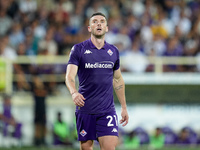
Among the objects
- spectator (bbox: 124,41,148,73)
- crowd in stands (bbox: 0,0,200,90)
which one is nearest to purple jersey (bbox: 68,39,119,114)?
crowd in stands (bbox: 0,0,200,90)

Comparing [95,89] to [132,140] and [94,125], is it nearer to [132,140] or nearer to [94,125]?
[94,125]

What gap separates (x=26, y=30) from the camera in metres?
17.3

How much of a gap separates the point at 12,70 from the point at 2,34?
5.26ft

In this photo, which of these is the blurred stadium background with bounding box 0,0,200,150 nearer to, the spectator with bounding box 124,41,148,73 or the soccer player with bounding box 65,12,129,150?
the spectator with bounding box 124,41,148,73

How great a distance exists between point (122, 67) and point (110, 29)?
1.93m

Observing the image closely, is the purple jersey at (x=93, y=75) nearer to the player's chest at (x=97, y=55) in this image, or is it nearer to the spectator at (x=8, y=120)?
the player's chest at (x=97, y=55)

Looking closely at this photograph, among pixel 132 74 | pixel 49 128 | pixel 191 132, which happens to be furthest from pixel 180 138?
pixel 49 128

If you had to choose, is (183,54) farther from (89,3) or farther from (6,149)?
(6,149)

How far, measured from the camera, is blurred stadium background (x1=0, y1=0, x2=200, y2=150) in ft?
51.2

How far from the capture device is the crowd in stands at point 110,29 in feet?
54.5

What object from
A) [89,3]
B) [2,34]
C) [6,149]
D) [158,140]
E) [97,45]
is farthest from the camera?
[89,3]

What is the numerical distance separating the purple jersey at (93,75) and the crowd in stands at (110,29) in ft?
29.1

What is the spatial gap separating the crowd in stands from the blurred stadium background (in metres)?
0.03

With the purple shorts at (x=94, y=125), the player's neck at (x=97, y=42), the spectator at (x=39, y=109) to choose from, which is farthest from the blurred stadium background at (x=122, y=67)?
the player's neck at (x=97, y=42)
